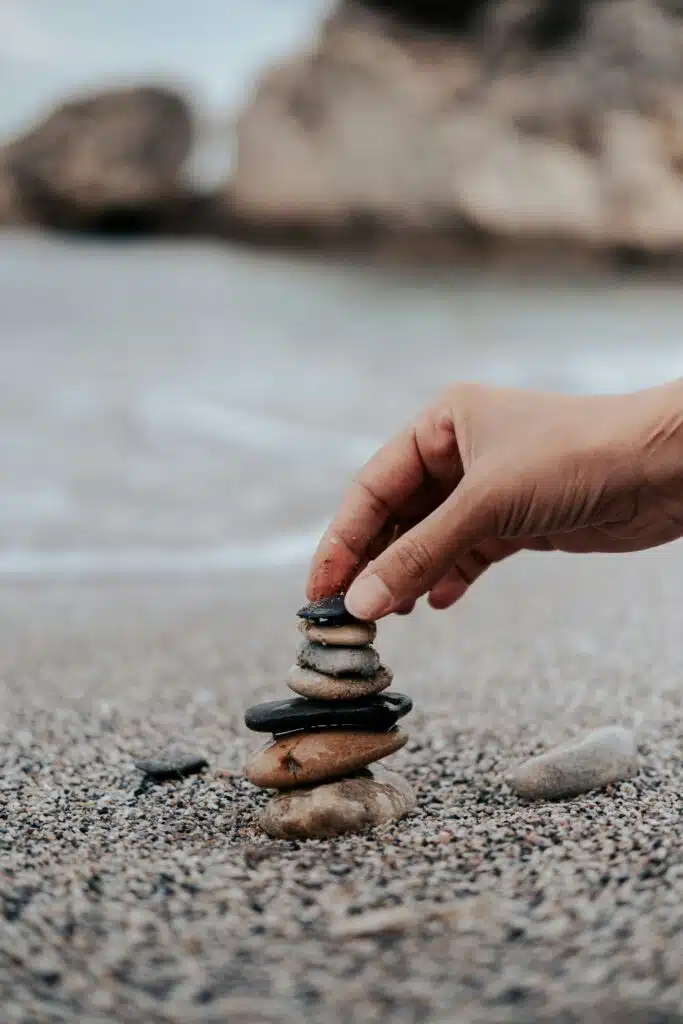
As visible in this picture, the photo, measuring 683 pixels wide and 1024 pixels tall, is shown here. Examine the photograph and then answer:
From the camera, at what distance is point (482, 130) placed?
Answer: 73.8ft

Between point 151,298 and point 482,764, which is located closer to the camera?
point 482,764

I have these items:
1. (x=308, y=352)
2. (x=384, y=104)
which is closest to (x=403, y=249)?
(x=384, y=104)

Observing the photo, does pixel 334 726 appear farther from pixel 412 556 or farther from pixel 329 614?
pixel 412 556

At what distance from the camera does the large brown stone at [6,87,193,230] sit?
89.1 feet

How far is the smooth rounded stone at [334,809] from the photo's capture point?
2.37 meters

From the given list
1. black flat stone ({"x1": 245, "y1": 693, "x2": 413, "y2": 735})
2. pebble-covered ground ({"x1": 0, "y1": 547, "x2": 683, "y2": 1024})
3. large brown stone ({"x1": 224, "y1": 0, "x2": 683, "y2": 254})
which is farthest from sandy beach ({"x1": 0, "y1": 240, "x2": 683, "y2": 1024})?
large brown stone ({"x1": 224, "y1": 0, "x2": 683, "y2": 254})

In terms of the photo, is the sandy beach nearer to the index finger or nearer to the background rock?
the index finger

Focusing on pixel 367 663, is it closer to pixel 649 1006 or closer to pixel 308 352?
pixel 649 1006

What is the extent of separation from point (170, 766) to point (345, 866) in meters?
0.89

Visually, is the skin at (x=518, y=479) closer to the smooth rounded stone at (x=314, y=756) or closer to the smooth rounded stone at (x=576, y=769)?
the smooth rounded stone at (x=314, y=756)

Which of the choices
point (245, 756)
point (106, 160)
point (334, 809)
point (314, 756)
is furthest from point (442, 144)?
point (334, 809)

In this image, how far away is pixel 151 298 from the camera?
67.6ft

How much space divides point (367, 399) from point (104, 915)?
1113 centimetres

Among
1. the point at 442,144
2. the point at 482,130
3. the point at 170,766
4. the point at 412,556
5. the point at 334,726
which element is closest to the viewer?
the point at 412,556
